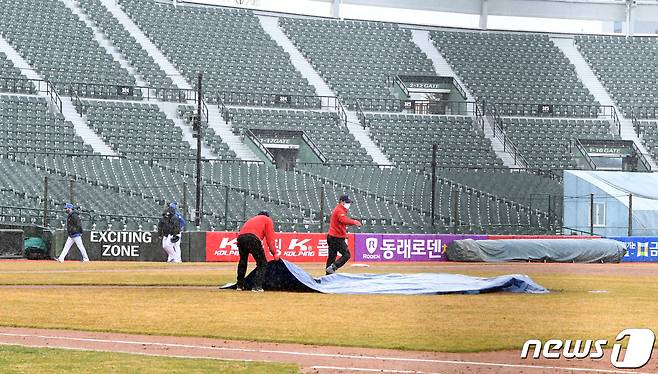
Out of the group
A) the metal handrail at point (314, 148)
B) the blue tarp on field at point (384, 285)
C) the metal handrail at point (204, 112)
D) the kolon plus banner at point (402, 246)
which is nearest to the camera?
the blue tarp on field at point (384, 285)

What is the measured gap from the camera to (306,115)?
5722 centimetres

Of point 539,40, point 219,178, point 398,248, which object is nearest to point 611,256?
point 398,248

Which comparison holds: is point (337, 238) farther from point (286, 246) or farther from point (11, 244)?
point (286, 246)

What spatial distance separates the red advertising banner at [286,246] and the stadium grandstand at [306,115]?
1028 mm

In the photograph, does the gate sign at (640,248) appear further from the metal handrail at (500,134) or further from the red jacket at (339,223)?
the red jacket at (339,223)

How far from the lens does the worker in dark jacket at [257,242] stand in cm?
2261

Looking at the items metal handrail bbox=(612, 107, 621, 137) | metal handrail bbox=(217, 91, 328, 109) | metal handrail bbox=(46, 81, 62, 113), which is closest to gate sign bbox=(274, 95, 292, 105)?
metal handrail bbox=(217, 91, 328, 109)

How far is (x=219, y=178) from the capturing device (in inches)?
1816

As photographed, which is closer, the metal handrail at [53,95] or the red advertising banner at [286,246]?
the red advertising banner at [286,246]

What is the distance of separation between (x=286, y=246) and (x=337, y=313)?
72.4 ft

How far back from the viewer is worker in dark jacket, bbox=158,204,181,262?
36.5 meters

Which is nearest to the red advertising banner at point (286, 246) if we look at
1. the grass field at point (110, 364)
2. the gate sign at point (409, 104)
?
the gate sign at point (409, 104)

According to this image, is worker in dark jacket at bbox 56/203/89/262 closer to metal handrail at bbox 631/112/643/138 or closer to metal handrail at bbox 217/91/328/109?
metal handrail at bbox 217/91/328/109

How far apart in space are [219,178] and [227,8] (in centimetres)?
2028
